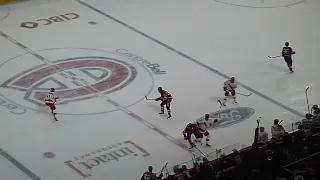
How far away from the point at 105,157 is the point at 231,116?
7.25ft

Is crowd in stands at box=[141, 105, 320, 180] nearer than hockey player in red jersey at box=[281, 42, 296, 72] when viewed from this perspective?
Yes

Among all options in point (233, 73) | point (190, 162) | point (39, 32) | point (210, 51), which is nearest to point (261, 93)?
point (233, 73)

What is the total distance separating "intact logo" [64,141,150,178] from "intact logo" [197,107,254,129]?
130cm

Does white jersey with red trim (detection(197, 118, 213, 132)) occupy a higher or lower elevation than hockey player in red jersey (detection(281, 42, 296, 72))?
lower

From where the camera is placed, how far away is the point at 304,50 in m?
14.3

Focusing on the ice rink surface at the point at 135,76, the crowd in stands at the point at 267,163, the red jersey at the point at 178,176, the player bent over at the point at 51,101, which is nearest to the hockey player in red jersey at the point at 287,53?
the ice rink surface at the point at 135,76

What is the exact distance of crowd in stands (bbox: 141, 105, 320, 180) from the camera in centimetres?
899

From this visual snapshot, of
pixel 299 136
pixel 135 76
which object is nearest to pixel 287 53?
pixel 135 76

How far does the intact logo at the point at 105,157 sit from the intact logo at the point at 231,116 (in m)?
1.30

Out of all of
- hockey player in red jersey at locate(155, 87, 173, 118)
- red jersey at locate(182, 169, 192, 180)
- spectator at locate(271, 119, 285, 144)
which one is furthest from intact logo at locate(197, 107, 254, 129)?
red jersey at locate(182, 169, 192, 180)

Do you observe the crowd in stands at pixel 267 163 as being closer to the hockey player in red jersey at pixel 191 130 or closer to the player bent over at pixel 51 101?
the hockey player in red jersey at pixel 191 130

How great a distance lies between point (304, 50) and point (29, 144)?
575 cm

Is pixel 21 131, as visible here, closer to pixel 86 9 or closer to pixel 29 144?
pixel 29 144

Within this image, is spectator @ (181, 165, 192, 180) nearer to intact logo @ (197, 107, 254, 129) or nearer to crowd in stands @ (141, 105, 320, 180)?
crowd in stands @ (141, 105, 320, 180)
